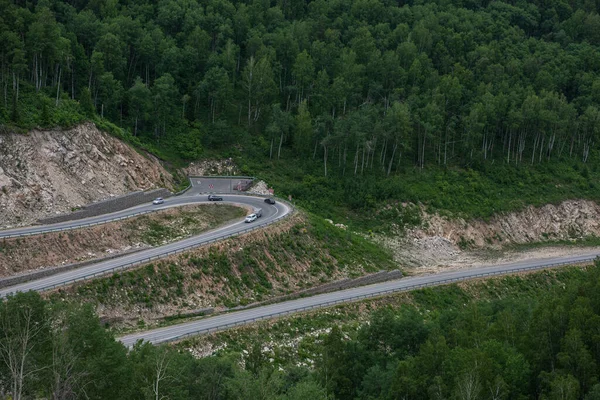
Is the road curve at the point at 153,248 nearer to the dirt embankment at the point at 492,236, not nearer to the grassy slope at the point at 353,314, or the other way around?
the grassy slope at the point at 353,314

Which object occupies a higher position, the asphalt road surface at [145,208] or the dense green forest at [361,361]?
the dense green forest at [361,361]

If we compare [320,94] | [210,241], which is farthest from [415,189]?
[210,241]

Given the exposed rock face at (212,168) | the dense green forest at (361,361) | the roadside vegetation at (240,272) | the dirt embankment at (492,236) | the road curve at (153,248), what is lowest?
the dirt embankment at (492,236)

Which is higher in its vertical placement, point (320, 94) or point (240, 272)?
point (320, 94)

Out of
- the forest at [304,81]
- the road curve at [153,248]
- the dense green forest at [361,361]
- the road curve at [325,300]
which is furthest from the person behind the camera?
the forest at [304,81]

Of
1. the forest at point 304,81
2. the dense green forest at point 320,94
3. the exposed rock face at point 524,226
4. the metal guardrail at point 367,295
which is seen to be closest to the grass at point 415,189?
the dense green forest at point 320,94

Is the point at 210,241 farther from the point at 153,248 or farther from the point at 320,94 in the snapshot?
the point at 320,94

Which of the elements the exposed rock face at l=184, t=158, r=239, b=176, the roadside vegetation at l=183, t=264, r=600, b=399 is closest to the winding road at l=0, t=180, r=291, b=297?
the exposed rock face at l=184, t=158, r=239, b=176
